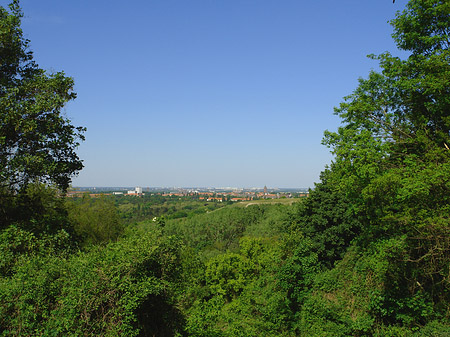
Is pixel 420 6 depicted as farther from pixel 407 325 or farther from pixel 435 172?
pixel 407 325

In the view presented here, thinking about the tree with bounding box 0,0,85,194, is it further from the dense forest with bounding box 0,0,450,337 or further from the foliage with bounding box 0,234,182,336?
the foliage with bounding box 0,234,182,336

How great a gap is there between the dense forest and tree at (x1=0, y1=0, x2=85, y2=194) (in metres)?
0.04

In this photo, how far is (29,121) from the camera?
1070 centimetres

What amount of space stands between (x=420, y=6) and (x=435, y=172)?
7.29 meters

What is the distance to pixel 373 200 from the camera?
12109 mm

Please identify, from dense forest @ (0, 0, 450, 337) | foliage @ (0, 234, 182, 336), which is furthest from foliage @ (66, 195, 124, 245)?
foliage @ (0, 234, 182, 336)

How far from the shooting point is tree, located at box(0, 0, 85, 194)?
1049cm

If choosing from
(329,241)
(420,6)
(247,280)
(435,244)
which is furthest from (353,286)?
(247,280)

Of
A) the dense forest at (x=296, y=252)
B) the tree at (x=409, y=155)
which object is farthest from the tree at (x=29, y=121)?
the tree at (x=409, y=155)

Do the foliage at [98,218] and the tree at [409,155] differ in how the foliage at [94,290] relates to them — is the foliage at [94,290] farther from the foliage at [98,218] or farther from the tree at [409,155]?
the foliage at [98,218]

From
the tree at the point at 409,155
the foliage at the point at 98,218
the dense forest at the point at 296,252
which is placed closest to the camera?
the dense forest at the point at 296,252

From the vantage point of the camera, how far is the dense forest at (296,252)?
7996mm

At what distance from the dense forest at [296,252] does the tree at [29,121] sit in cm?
4

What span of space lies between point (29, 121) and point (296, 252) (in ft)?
46.4
